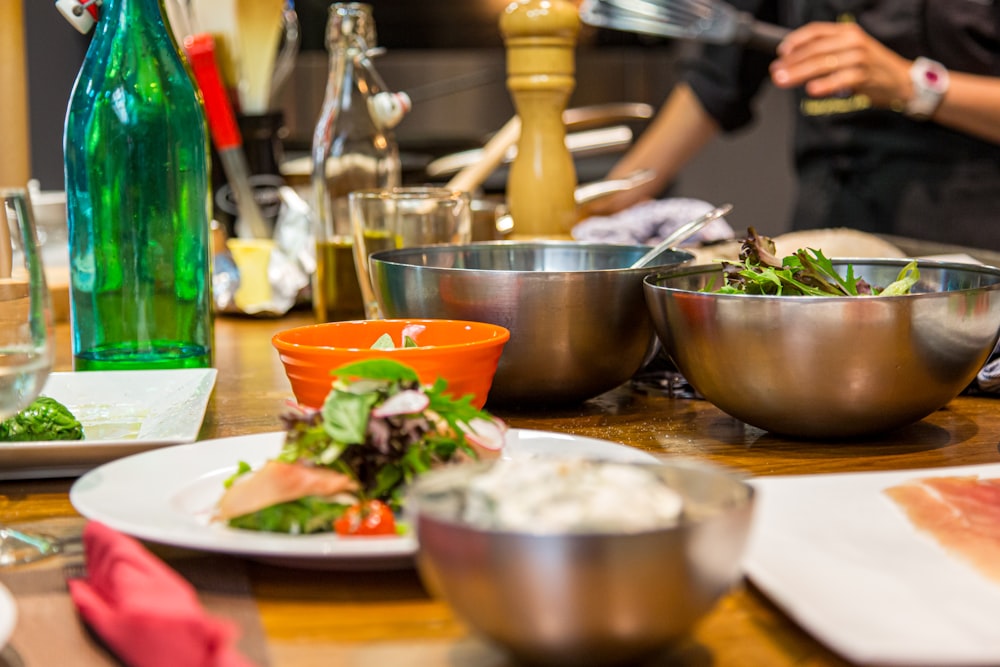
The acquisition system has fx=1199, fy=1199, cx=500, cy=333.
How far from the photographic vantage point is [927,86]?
2039mm

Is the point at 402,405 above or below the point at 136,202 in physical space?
below

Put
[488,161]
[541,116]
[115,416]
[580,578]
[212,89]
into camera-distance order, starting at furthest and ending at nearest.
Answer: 1. [488,161]
2. [212,89]
3. [541,116]
4. [115,416]
5. [580,578]

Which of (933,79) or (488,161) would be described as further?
(933,79)

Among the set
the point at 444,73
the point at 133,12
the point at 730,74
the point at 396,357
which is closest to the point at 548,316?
the point at 396,357

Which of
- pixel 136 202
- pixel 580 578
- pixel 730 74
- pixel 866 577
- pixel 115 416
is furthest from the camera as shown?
pixel 730 74

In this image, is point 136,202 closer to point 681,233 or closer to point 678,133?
point 681,233

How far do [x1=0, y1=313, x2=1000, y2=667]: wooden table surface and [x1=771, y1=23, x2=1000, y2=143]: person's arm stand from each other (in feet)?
3.83

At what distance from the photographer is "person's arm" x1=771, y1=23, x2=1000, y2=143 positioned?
2.03m

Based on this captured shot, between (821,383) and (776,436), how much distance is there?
3.3 inches

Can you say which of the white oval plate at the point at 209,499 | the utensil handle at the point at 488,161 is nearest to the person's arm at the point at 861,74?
the utensil handle at the point at 488,161

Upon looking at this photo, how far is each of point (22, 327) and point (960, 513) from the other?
0.49 metres

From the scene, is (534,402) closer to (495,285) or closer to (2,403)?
(495,285)

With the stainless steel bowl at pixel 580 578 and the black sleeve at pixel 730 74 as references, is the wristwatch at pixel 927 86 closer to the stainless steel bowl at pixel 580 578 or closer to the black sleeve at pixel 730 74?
the black sleeve at pixel 730 74

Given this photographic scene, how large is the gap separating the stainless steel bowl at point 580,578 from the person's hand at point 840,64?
1.74 meters
